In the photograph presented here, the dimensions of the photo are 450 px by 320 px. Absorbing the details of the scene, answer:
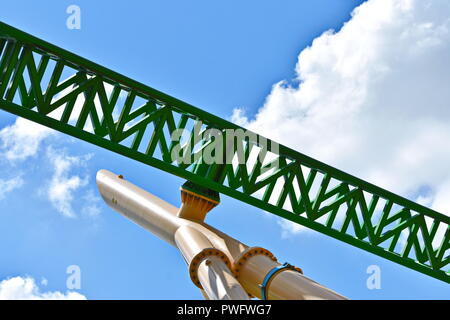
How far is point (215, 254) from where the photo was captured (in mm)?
10195

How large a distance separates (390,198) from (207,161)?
14.0 feet

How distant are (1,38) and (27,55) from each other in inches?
19.4

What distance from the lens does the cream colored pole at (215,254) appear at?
9047mm

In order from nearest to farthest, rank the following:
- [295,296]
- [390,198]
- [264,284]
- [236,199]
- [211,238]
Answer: [295,296], [264,284], [211,238], [236,199], [390,198]

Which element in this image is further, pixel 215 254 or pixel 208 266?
pixel 215 254

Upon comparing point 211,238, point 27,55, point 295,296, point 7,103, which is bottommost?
point 295,296

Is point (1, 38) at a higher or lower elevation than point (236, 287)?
higher

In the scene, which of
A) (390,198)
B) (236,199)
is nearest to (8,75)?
(236,199)

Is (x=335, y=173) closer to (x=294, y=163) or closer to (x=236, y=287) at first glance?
(x=294, y=163)

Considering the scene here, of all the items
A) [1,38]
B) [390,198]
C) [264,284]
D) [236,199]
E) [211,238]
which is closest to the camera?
[264,284]

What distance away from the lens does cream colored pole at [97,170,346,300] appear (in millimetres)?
9047

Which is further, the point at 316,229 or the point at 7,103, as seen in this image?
the point at 316,229

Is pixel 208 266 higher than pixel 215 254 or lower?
lower

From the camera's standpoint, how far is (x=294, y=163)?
12.2 meters
